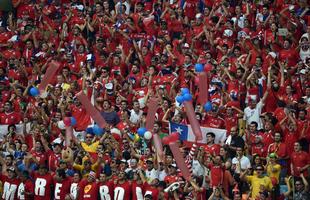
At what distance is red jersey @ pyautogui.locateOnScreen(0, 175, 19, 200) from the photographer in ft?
77.7

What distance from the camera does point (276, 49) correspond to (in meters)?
25.5

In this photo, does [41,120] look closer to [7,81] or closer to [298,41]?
[7,81]

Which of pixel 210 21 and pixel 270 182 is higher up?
pixel 210 21

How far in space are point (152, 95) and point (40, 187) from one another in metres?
2.94

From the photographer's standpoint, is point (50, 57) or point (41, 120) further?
point (50, 57)

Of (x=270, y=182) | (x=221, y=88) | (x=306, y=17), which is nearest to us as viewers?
(x=270, y=182)

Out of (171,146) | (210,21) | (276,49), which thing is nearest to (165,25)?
(210,21)

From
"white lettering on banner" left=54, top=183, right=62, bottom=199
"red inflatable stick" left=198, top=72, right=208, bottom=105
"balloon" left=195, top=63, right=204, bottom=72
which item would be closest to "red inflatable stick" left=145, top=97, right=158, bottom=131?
"red inflatable stick" left=198, top=72, right=208, bottom=105

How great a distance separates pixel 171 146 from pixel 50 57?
5818 mm

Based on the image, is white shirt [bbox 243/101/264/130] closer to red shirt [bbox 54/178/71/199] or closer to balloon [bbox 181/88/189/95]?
balloon [bbox 181/88/189/95]

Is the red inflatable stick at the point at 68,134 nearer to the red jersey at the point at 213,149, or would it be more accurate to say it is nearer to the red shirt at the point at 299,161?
the red jersey at the point at 213,149

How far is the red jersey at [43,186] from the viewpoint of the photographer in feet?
77.3

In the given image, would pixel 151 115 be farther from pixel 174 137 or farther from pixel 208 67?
pixel 208 67

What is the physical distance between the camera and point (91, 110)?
971 inches
